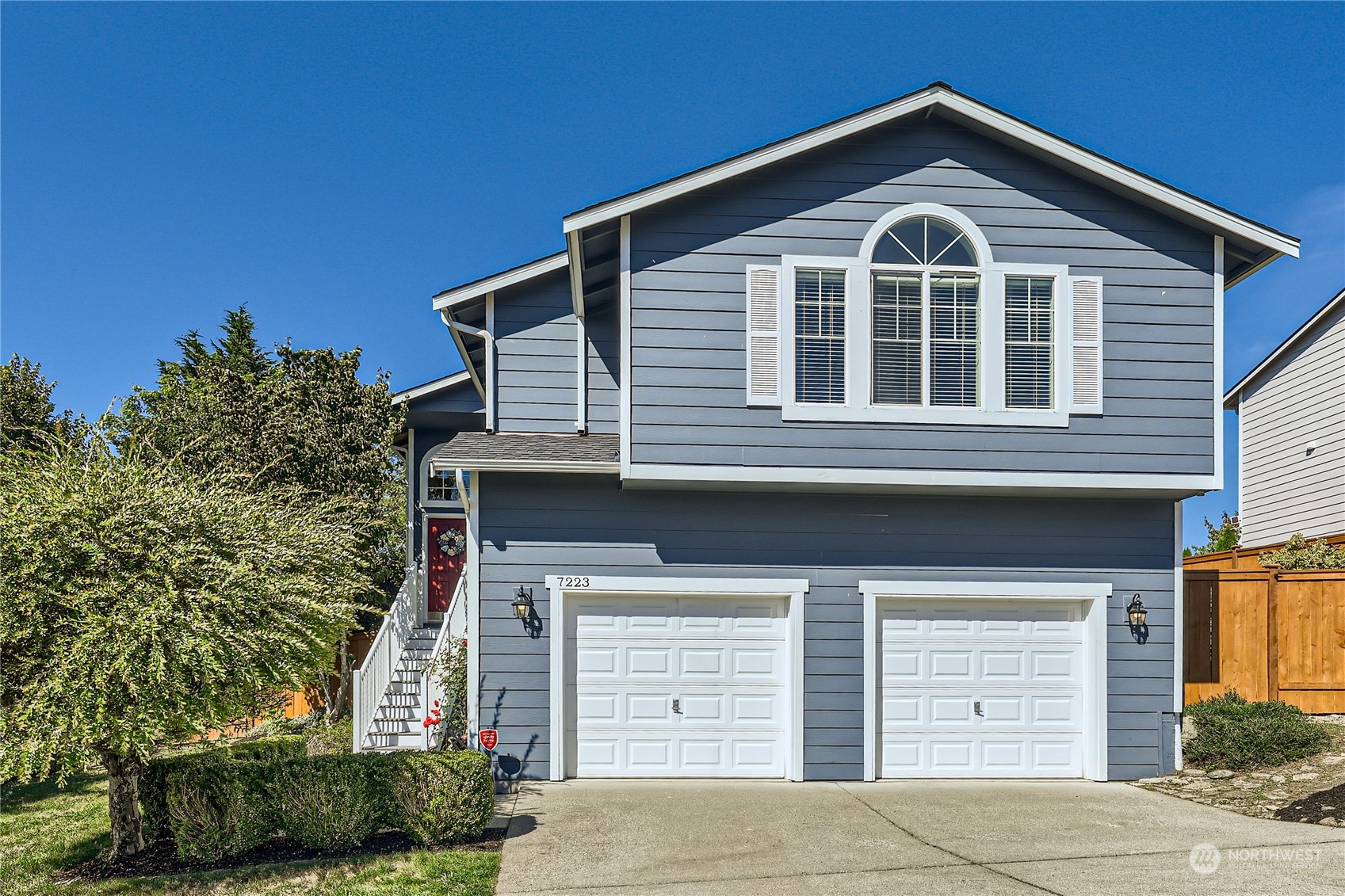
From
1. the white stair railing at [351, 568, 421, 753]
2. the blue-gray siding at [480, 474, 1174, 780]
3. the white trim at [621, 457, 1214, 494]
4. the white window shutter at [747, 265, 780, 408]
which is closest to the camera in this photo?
the white trim at [621, 457, 1214, 494]

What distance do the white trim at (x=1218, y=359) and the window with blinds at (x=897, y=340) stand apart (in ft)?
10.0

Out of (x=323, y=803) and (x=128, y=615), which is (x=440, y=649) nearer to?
(x=323, y=803)

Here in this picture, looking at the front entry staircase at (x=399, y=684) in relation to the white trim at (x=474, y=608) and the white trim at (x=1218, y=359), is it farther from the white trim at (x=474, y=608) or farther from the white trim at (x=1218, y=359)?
the white trim at (x=1218, y=359)

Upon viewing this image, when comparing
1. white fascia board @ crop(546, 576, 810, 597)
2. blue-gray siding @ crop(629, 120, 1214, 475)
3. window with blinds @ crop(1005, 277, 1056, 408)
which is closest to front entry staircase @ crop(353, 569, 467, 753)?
white fascia board @ crop(546, 576, 810, 597)

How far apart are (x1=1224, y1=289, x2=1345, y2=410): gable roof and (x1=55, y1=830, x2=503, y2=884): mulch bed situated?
1711cm

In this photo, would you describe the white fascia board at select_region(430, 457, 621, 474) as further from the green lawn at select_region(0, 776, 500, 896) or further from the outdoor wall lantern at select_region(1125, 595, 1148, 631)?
the outdoor wall lantern at select_region(1125, 595, 1148, 631)

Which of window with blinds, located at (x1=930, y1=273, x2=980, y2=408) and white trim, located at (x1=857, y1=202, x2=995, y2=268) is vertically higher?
white trim, located at (x1=857, y1=202, x2=995, y2=268)

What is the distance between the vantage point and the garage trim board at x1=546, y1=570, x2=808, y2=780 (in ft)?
32.5

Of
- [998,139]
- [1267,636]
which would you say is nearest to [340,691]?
[998,139]

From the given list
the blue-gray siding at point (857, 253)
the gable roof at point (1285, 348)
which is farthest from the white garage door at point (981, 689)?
the gable roof at point (1285, 348)

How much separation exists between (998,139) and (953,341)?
7.28 ft

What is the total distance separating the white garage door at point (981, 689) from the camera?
402 inches

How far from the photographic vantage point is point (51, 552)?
6.90 metres

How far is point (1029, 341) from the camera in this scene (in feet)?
32.2
